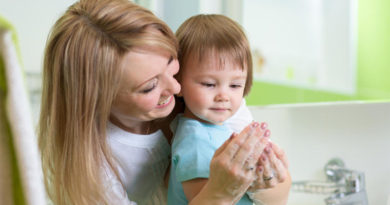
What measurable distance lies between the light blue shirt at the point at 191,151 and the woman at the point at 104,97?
46mm

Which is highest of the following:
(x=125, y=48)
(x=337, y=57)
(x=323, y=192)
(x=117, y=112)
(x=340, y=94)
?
(x=125, y=48)

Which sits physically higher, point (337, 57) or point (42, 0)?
point (42, 0)

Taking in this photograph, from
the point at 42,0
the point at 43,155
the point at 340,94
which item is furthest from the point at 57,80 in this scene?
the point at 340,94

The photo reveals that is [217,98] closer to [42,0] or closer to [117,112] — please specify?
[117,112]

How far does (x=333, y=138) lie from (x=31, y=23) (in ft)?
3.25

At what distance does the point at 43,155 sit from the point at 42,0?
492mm

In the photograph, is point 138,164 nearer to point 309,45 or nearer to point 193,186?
point 193,186

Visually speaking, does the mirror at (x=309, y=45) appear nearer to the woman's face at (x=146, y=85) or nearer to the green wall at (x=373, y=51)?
the green wall at (x=373, y=51)

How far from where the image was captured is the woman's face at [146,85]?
0.65 m

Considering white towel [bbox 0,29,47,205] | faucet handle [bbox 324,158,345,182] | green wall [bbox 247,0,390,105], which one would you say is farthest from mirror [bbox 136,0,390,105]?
white towel [bbox 0,29,47,205]

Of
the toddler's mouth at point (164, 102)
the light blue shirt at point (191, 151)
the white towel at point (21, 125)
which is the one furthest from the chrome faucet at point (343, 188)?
the white towel at point (21, 125)

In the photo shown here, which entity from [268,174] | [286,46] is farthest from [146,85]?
[286,46]

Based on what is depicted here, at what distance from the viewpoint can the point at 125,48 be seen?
25.3 inches

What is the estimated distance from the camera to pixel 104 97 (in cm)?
66
